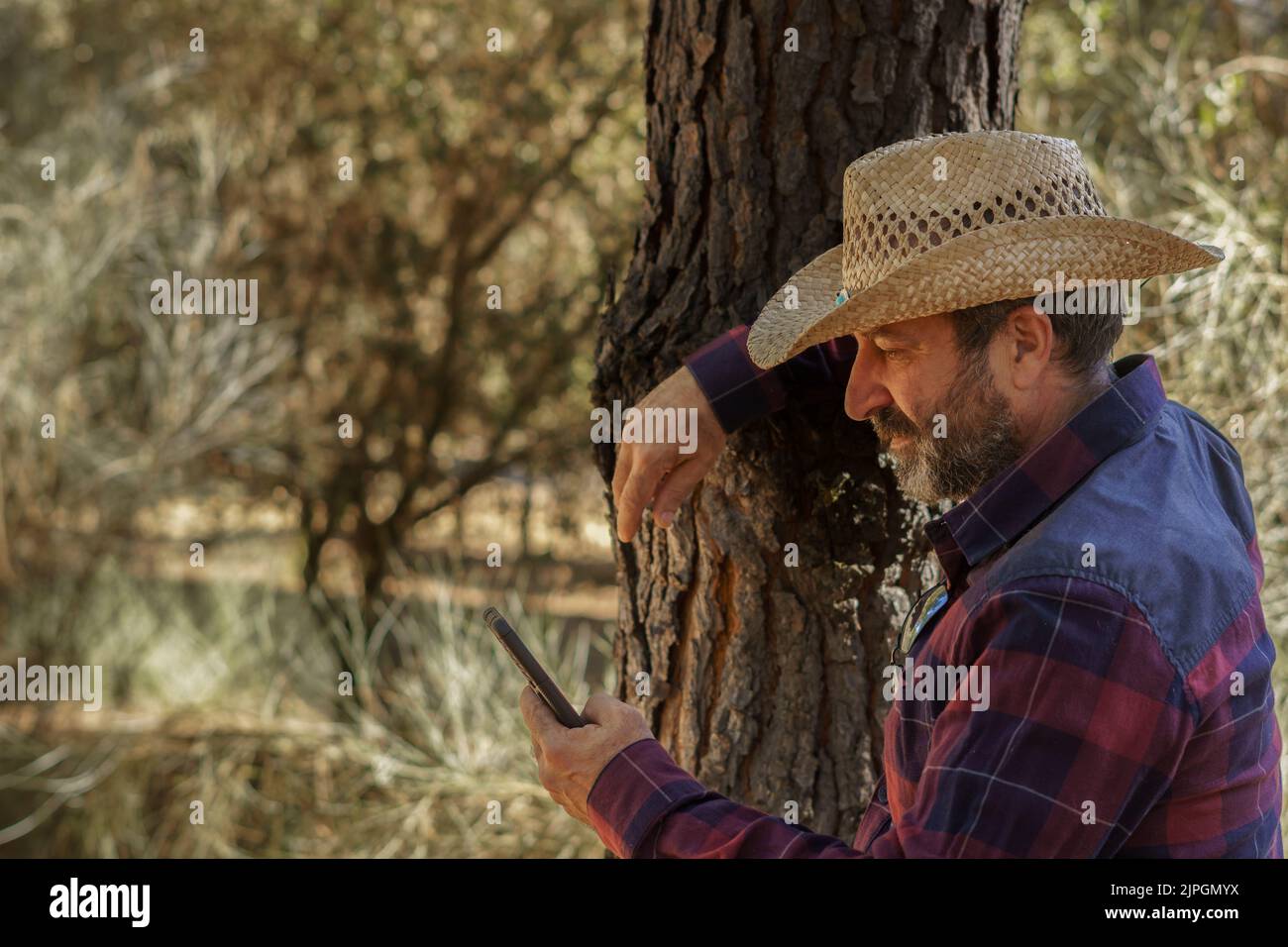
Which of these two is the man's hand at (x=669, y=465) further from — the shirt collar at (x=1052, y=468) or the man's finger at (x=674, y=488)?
the shirt collar at (x=1052, y=468)

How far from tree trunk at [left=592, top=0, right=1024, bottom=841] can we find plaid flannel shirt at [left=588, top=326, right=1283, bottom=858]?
71 cm

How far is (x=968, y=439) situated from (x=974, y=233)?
252mm

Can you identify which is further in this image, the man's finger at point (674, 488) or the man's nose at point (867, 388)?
the man's finger at point (674, 488)

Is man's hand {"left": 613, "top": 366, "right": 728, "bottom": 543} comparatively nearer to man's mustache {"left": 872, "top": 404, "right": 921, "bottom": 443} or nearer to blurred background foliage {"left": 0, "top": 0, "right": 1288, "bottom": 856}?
man's mustache {"left": 872, "top": 404, "right": 921, "bottom": 443}

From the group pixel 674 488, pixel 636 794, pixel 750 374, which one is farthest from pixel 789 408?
pixel 636 794

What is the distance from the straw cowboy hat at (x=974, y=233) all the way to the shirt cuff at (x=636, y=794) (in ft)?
1.95

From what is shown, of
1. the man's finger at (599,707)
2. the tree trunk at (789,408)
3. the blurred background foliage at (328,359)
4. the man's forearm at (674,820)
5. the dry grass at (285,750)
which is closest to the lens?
the man's forearm at (674,820)

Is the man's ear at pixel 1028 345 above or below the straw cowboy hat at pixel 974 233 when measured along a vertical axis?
below

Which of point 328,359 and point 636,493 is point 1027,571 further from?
point 328,359

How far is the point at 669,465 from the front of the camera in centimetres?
208

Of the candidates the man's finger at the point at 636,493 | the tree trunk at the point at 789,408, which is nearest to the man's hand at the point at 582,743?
the man's finger at the point at 636,493

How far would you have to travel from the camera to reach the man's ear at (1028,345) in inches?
61.0

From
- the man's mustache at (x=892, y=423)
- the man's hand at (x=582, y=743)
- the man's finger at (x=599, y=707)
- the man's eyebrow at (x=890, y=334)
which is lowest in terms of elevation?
the man's hand at (x=582, y=743)
